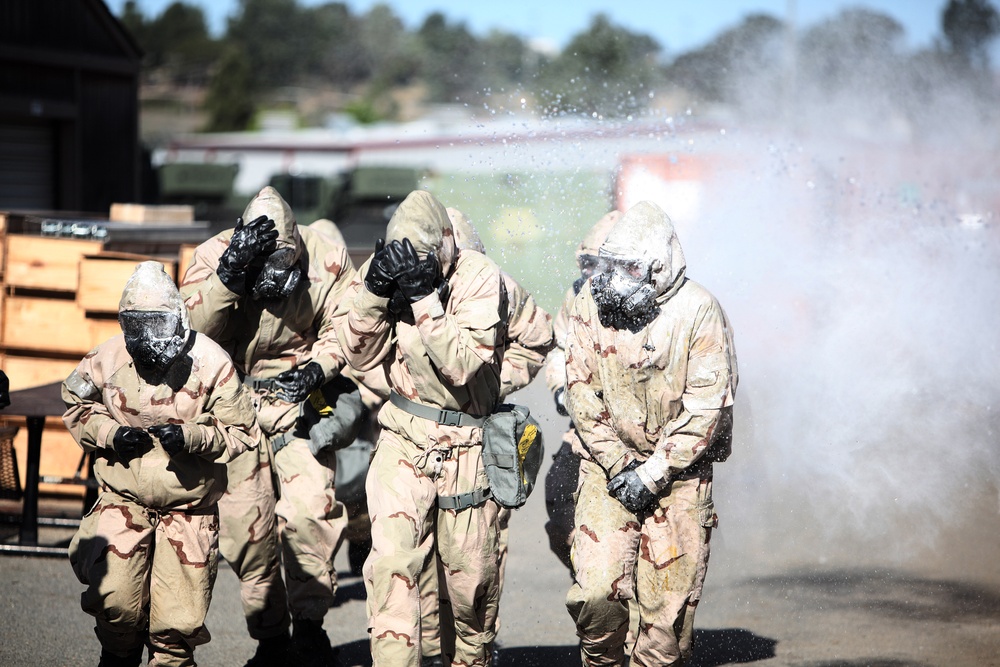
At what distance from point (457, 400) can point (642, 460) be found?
82 centimetres

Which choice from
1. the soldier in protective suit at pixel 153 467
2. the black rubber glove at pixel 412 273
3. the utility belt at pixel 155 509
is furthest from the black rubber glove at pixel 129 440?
Answer: the black rubber glove at pixel 412 273

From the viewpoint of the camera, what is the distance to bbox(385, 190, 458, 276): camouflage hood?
4652mm

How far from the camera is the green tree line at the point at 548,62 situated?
69.8ft

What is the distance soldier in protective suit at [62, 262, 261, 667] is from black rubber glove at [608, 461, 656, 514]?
1.52 metres

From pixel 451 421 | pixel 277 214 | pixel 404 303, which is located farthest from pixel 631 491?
pixel 277 214

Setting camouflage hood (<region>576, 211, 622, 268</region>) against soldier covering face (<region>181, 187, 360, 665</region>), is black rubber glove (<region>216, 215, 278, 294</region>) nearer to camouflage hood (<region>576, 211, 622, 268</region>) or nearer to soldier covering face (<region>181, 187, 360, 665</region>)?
soldier covering face (<region>181, 187, 360, 665</region>)

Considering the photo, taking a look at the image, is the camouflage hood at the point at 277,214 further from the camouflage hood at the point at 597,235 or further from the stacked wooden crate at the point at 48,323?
the stacked wooden crate at the point at 48,323

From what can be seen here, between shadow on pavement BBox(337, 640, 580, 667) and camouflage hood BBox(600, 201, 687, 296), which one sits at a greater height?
camouflage hood BBox(600, 201, 687, 296)

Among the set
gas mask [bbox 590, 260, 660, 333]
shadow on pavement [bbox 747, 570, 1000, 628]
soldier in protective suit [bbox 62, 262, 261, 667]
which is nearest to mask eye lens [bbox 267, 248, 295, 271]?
soldier in protective suit [bbox 62, 262, 261, 667]

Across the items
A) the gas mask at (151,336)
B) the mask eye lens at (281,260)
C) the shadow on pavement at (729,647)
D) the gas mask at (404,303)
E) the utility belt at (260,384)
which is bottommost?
the shadow on pavement at (729,647)

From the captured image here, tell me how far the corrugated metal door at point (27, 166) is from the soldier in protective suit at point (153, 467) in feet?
48.5

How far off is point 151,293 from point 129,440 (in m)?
0.58

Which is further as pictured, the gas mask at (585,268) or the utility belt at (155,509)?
the gas mask at (585,268)

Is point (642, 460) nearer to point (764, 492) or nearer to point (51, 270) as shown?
point (764, 492)
